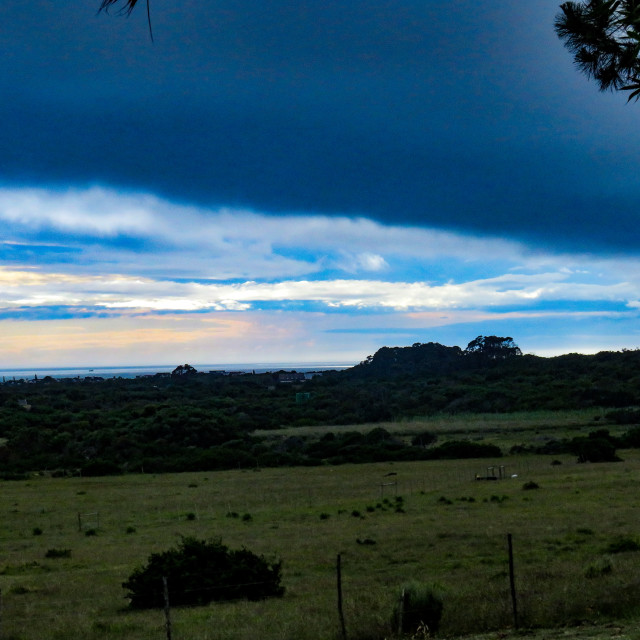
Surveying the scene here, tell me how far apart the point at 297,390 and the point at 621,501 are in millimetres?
146803

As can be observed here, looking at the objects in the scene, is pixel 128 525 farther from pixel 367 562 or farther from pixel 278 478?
pixel 278 478

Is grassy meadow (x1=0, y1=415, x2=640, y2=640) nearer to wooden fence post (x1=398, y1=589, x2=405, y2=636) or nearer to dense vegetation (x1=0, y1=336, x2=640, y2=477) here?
wooden fence post (x1=398, y1=589, x2=405, y2=636)

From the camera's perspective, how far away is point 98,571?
23422 millimetres

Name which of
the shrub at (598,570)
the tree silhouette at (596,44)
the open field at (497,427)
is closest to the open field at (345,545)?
the shrub at (598,570)

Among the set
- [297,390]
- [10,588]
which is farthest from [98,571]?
[297,390]

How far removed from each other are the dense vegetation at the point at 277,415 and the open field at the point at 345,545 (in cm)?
1417

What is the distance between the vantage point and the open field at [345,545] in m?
13.7

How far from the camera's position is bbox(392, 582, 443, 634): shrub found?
41.4ft

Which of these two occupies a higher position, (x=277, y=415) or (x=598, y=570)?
(x=598, y=570)

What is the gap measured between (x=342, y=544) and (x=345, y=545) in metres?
0.29

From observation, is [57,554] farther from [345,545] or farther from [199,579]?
[199,579]

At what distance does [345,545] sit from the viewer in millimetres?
26000

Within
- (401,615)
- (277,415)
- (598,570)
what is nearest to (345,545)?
(598,570)

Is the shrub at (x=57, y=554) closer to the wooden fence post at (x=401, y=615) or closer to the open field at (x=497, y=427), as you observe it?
the wooden fence post at (x=401, y=615)
